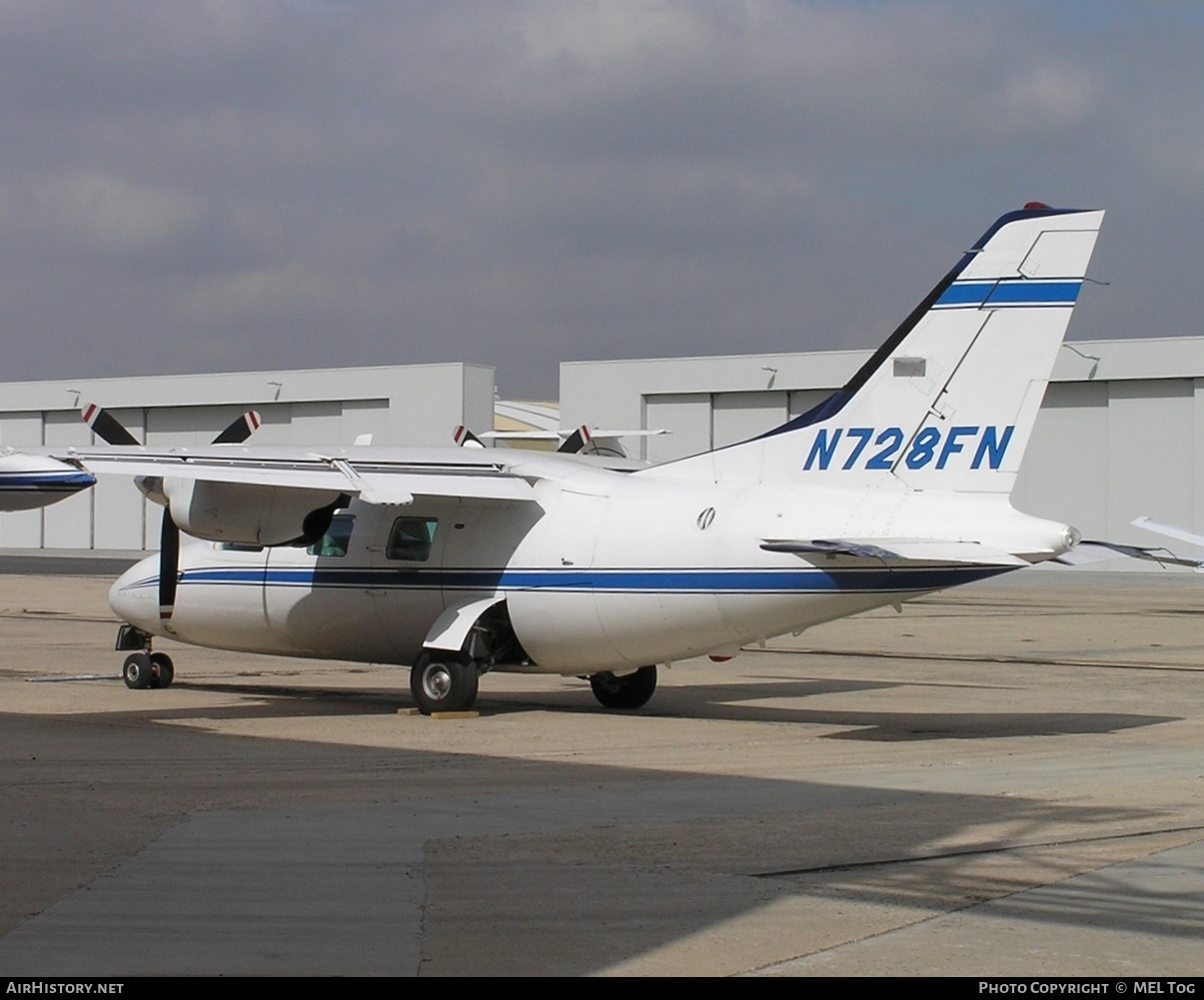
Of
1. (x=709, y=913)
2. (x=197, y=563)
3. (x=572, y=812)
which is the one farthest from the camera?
(x=197, y=563)

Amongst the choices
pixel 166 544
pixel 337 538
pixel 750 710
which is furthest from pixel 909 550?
pixel 166 544

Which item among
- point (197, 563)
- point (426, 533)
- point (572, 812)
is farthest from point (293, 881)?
point (197, 563)

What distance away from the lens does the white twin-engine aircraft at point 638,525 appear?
16766 mm

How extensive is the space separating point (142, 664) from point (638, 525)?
8753 millimetres

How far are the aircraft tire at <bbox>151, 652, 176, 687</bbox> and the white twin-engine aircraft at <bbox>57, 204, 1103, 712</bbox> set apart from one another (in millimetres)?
586

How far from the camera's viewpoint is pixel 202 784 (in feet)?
45.1

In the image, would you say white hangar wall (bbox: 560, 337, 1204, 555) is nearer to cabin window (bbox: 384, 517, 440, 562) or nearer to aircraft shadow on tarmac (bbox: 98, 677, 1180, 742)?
aircraft shadow on tarmac (bbox: 98, 677, 1180, 742)

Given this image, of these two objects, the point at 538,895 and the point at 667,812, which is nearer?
the point at 538,895

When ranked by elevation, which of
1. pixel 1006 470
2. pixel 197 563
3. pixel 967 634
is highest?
pixel 1006 470

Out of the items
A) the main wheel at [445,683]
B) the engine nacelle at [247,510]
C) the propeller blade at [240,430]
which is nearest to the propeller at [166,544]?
the propeller blade at [240,430]

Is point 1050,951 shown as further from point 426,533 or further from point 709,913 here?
point 426,533

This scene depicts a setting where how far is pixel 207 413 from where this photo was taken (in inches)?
3354

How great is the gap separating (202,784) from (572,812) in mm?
3521

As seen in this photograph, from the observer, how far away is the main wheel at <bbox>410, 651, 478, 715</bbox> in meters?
19.4
